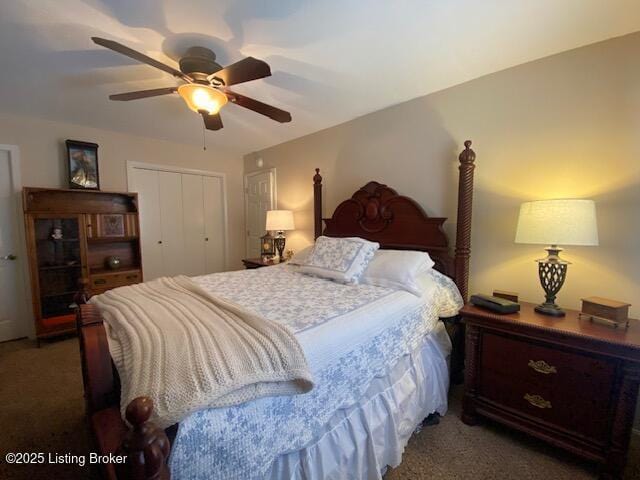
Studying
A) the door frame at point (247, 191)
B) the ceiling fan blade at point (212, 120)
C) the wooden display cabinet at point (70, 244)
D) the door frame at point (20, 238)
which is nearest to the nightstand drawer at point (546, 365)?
the ceiling fan blade at point (212, 120)

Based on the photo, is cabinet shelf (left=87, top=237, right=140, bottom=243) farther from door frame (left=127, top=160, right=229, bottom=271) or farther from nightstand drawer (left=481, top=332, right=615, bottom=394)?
nightstand drawer (left=481, top=332, right=615, bottom=394)

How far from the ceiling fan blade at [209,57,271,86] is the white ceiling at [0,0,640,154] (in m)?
0.26

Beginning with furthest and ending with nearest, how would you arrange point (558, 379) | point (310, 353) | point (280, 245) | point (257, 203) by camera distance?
point (257, 203)
point (280, 245)
point (558, 379)
point (310, 353)

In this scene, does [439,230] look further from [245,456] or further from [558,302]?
[245,456]

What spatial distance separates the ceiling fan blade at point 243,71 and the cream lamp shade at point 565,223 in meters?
1.75

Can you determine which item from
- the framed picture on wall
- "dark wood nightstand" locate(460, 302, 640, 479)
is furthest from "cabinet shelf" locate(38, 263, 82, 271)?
"dark wood nightstand" locate(460, 302, 640, 479)

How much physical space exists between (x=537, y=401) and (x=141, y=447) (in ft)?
6.16

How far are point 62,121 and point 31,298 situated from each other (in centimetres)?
192

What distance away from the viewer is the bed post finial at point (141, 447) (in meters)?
0.56

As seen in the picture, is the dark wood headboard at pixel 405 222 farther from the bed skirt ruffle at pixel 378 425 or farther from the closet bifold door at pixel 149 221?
the closet bifold door at pixel 149 221

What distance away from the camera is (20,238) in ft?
9.57

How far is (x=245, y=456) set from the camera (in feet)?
2.76

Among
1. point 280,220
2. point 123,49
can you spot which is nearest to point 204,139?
point 280,220

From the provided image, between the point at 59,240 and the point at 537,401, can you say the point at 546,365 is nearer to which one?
the point at 537,401
